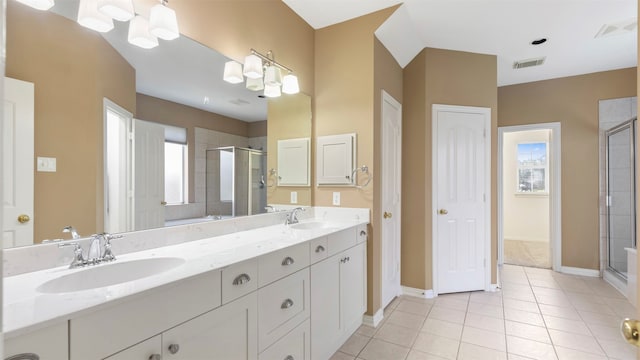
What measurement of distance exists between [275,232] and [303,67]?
152cm

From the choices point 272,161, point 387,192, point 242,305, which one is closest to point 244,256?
point 242,305

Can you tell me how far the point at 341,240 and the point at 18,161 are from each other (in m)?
1.69

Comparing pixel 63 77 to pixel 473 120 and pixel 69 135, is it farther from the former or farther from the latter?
pixel 473 120

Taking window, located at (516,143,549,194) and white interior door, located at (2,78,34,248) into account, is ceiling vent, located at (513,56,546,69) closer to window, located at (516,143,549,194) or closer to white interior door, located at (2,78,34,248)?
window, located at (516,143,549,194)

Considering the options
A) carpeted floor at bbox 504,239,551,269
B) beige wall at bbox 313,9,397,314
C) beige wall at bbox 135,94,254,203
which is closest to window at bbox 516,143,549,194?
carpeted floor at bbox 504,239,551,269

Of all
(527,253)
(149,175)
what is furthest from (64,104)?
(527,253)

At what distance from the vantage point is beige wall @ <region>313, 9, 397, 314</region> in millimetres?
2520

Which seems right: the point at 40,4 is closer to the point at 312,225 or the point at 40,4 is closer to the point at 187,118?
the point at 187,118

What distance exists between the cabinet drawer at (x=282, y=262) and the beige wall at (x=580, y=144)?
13.1 feet

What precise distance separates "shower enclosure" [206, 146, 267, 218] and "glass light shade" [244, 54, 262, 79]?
0.53 metres

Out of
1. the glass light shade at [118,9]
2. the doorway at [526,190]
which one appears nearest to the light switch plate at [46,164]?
the glass light shade at [118,9]

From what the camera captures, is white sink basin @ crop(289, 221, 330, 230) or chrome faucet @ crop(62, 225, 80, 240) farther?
white sink basin @ crop(289, 221, 330, 230)

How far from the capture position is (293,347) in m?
1.61

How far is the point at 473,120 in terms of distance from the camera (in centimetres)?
324
